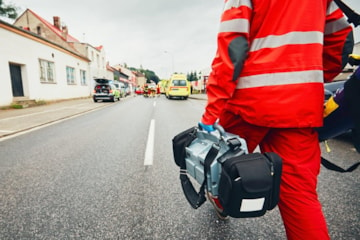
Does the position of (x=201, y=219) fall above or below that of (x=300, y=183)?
below

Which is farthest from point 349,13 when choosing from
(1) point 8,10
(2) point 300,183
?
(1) point 8,10

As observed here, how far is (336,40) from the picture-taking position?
1.39 metres

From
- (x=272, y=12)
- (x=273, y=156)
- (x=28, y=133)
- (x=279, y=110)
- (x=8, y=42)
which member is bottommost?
(x=28, y=133)

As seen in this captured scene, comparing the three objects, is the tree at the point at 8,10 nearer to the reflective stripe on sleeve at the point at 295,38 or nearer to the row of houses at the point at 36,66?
the row of houses at the point at 36,66

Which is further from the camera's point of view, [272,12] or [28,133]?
[28,133]

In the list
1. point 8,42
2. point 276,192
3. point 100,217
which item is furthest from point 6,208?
point 8,42

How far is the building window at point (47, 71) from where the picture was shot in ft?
54.1

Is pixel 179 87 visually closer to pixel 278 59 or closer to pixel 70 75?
pixel 70 75

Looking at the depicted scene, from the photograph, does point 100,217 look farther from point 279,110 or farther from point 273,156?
point 279,110

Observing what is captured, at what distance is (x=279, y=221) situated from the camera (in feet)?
6.22

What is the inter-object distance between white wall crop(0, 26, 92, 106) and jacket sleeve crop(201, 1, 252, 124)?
14.6 m

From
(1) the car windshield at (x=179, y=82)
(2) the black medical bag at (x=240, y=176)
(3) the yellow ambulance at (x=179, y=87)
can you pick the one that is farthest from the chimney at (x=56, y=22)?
(2) the black medical bag at (x=240, y=176)

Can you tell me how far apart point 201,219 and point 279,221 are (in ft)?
2.29

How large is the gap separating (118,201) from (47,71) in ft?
62.1
